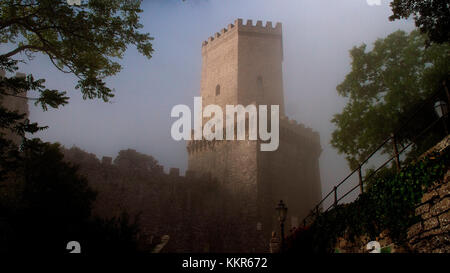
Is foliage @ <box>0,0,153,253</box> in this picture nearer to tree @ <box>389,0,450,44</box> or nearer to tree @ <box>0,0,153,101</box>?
tree @ <box>0,0,153,101</box>

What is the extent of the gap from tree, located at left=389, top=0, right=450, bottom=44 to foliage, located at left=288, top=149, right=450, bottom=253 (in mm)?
4078

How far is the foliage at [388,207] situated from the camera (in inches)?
263

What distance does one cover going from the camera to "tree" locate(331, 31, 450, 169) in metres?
14.2

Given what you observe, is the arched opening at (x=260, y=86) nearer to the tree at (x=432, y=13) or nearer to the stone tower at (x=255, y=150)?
the stone tower at (x=255, y=150)

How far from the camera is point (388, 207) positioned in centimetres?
776

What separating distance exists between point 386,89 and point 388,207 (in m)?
10.7

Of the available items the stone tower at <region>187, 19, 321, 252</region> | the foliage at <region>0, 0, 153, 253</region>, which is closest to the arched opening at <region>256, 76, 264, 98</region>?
the stone tower at <region>187, 19, 321, 252</region>

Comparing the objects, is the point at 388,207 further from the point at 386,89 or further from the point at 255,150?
the point at 255,150

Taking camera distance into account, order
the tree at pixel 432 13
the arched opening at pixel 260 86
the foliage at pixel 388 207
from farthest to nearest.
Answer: the arched opening at pixel 260 86 < the tree at pixel 432 13 < the foliage at pixel 388 207

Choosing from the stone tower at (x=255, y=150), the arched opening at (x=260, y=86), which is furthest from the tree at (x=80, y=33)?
the arched opening at (x=260, y=86)

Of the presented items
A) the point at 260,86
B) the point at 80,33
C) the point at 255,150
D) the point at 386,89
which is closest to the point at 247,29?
the point at 260,86

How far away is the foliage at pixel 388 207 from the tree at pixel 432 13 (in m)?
4.08
